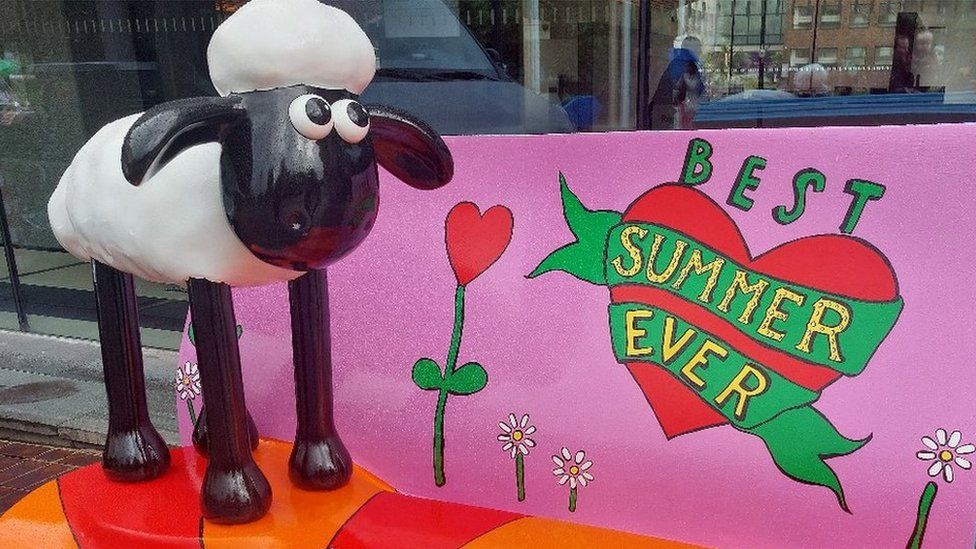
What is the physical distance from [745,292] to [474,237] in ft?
1.66

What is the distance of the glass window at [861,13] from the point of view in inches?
128

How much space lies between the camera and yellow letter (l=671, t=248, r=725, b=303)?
133cm

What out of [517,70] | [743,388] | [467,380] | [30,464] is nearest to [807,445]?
[743,388]

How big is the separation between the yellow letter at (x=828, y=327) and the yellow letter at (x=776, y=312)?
3 centimetres

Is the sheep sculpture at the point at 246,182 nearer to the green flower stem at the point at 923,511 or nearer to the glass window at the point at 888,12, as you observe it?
the green flower stem at the point at 923,511

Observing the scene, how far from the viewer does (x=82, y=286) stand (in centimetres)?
488

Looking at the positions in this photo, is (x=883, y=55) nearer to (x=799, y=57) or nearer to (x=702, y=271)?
(x=799, y=57)

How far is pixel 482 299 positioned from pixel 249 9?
2.10 feet

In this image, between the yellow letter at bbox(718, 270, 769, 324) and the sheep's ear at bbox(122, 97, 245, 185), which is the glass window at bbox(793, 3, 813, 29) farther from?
the sheep's ear at bbox(122, 97, 245, 185)

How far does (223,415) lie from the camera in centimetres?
137

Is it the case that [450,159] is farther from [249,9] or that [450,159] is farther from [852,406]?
[852,406]

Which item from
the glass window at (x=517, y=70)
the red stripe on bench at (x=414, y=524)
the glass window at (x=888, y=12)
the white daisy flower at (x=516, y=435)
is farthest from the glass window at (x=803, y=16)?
the red stripe on bench at (x=414, y=524)

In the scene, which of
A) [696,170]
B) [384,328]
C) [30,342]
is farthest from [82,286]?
[696,170]

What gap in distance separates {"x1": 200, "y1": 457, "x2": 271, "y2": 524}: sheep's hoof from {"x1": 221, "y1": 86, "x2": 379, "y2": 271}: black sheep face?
42cm
